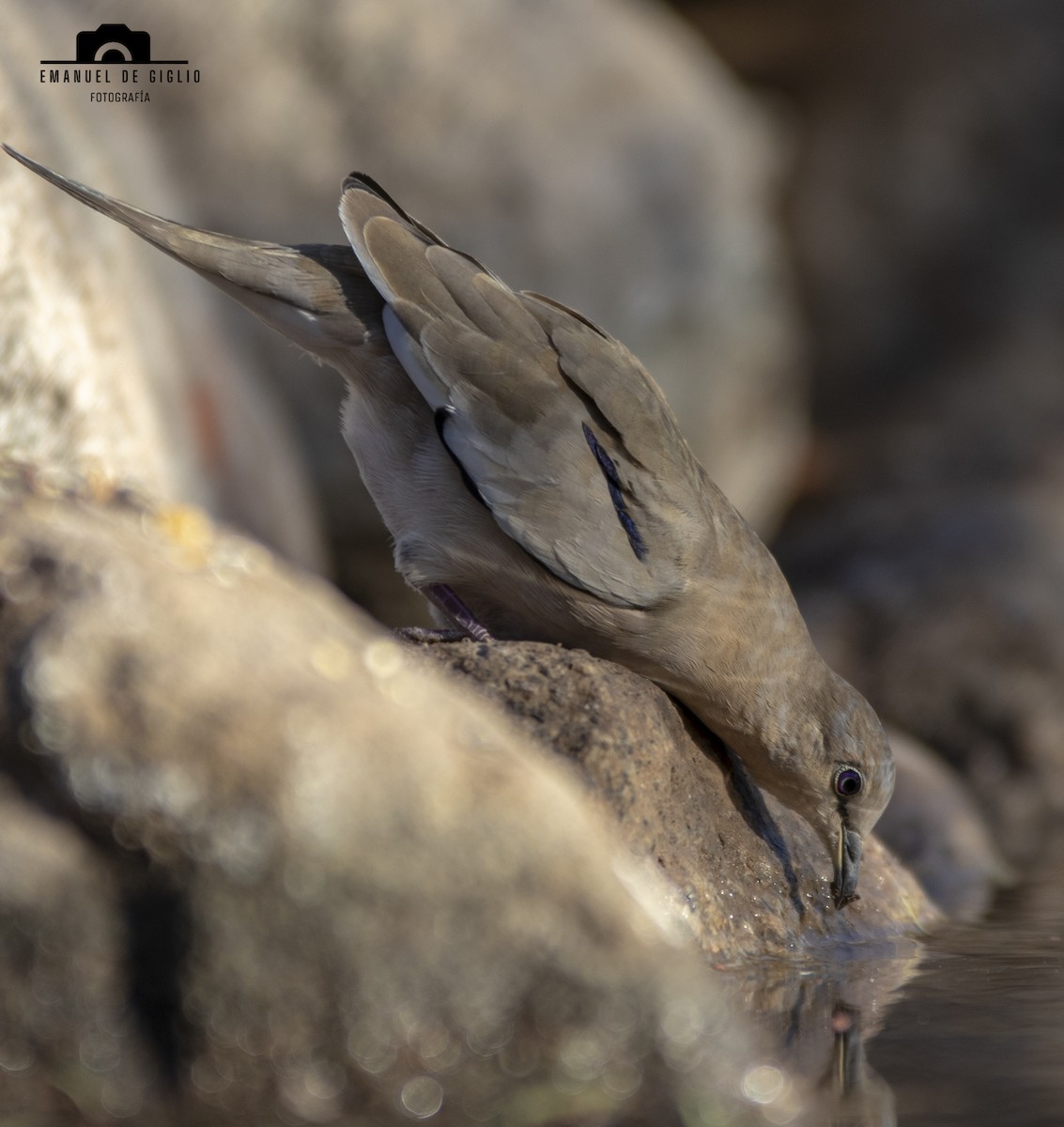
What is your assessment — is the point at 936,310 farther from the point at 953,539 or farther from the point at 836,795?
Answer: the point at 836,795

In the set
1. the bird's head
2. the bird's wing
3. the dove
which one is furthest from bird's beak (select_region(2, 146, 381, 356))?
the bird's head

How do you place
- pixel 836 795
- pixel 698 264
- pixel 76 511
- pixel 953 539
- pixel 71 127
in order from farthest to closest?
1. pixel 698 264
2. pixel 953 539
3. pixel 71 127
4. pixel 836 795
5. pixel 76 511

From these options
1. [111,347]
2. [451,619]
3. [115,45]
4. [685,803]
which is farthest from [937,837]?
[115,45]

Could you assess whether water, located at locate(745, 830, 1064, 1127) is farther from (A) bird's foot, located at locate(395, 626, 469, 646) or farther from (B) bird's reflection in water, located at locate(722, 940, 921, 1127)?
(A) bird's foot, located at locate(395, 626, 469, 646)

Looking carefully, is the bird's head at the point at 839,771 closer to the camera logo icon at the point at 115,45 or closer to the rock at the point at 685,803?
the rock at the point at 685,803

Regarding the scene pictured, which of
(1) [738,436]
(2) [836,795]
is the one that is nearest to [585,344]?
(2) [836,795]

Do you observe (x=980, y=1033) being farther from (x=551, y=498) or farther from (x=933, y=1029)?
(x=551, y=498)

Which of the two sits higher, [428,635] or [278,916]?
[278,916]
